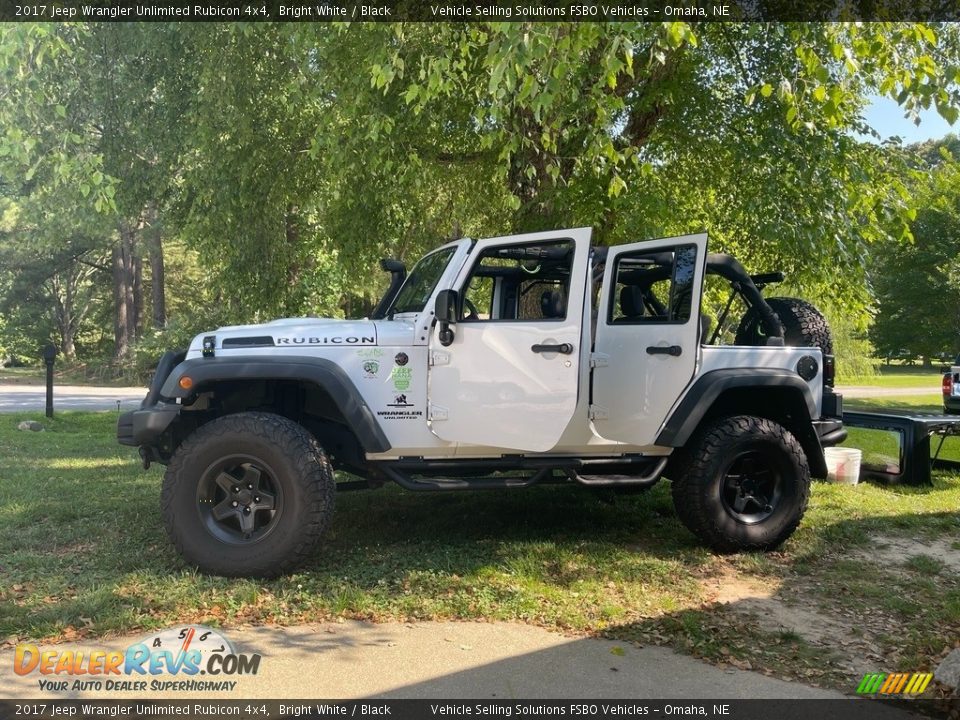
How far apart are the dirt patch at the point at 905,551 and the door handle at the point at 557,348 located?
8.93ft

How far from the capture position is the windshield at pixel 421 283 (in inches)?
226

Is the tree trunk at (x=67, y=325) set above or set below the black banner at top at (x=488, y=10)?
below

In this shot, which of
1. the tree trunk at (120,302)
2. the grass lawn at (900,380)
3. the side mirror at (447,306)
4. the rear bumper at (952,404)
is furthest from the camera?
the tree trunk at (120,302)

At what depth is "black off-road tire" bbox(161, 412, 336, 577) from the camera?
4977mm

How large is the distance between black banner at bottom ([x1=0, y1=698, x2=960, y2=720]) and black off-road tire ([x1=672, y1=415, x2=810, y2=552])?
216cm

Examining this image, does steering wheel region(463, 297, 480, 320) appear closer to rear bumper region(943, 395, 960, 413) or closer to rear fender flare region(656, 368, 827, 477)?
rear fender flare region(656, 368, 827, 477)

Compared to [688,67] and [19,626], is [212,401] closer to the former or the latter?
[19,626]

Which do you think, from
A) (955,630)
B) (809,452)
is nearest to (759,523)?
(809,452)

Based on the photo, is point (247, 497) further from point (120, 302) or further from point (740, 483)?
point (120, 302)

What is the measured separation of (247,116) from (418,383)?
17.3ft

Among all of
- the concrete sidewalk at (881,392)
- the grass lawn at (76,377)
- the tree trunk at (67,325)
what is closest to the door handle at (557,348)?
the concrete sidewalk at (881,392)

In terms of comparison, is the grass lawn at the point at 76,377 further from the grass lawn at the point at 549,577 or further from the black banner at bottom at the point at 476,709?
the black banner at bottom at the point at 476,709

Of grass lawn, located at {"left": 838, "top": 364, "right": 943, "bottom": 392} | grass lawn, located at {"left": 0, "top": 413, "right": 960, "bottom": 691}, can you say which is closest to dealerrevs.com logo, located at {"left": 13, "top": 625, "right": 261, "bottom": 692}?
grass lawn, located at {"left": 0, "top": 413, "right": 960, "bottom": 691}

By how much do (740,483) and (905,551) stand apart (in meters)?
1.39
